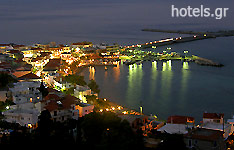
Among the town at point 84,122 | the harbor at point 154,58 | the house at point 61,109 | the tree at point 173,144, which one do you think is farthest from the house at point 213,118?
the harbor at point 154,58

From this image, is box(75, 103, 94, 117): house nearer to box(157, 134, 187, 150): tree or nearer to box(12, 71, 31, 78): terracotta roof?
box(157, 134, 187, 150): tree

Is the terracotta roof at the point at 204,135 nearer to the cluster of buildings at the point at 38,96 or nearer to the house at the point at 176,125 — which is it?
the house at the point at 176,125

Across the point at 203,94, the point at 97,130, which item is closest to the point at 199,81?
the point at 203,94

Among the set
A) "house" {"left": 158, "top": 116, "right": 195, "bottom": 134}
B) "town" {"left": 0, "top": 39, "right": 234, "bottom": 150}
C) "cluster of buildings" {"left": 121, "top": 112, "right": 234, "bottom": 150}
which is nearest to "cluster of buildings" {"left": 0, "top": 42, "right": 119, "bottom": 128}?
"town" {"left": 0, "top": 39, "right": 234, "bottom": 150}

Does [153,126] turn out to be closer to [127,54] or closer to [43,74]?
[43,74]

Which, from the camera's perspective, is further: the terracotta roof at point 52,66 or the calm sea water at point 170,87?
the terracotta roof at point 52,66

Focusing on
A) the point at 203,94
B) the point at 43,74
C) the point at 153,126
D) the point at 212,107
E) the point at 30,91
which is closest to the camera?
the point at 153,126
